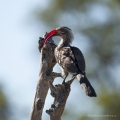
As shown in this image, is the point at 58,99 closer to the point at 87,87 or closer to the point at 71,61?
the point at 87,87

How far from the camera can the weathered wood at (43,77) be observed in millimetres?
7586

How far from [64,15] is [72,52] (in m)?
8.22

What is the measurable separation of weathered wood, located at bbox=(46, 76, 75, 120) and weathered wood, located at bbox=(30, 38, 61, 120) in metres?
0.09

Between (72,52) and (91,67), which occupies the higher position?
(91,67)

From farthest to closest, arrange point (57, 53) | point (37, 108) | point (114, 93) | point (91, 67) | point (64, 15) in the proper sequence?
point (64, 15)
point (91, 67)
point (114, 93)
point (57, 53)
point (37, 108)

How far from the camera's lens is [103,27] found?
16.5 meters

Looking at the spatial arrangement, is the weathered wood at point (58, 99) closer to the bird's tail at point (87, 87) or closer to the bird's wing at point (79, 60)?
the bird's tail at point (87, 87)

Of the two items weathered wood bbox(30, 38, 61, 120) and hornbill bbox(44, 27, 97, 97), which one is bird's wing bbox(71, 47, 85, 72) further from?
weathered wood bbox(30, 38, 61, 120)

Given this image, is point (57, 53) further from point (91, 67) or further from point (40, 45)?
point (91, 67)

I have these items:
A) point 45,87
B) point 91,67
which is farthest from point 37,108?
point 91,67

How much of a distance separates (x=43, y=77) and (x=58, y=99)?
27cm

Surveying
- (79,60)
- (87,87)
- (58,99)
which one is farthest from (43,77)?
(79,60)

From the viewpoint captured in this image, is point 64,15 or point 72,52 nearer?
point 72,52

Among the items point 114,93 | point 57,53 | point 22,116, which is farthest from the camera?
point 114,93
